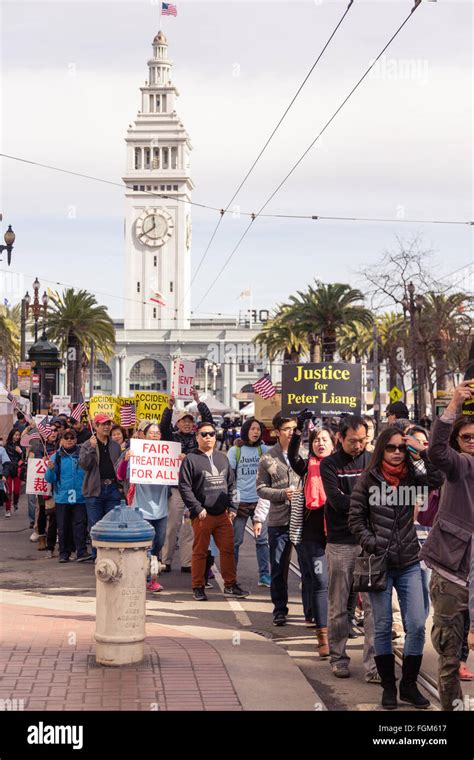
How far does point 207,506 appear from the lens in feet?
37.8

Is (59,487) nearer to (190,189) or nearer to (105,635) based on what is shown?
(105,635)

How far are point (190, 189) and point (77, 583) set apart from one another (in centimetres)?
15206

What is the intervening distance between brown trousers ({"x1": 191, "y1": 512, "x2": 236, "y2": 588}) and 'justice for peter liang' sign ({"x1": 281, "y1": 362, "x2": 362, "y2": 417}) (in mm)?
4240

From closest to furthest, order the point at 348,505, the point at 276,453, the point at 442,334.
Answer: the point at 348,505, the point at 276,453, the point at 442,334

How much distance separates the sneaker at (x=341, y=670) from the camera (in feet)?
26.9

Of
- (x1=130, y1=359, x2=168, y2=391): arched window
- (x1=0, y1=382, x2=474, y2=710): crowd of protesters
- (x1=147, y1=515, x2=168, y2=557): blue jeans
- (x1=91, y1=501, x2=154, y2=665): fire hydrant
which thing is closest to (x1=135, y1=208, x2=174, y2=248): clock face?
(x1=130, y1=359, x2=168, y2=391): arched window

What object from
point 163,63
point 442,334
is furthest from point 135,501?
point 163,63

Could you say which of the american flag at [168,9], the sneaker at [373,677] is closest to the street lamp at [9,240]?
the sneaker at [373,677]

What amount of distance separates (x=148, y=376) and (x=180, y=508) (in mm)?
126157

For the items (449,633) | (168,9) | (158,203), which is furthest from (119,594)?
(158,203)

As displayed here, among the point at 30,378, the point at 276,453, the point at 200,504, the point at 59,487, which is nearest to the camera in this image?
the point at 276,453

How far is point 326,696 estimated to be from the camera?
7.64m

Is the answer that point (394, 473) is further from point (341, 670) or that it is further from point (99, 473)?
point (99, 473)

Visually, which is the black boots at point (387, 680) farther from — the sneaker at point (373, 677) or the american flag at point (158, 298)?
the american flag at point (158, 298)
